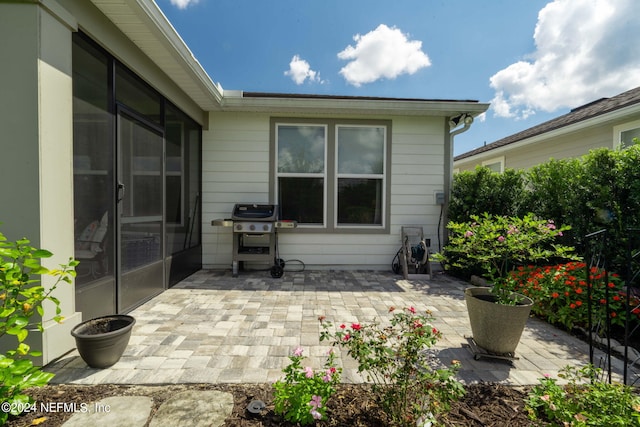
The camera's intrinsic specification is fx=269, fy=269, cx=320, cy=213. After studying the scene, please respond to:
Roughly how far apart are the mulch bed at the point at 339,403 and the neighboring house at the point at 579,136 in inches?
146

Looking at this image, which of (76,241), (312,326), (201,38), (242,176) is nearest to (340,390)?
(312,326)

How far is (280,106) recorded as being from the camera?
175 inches

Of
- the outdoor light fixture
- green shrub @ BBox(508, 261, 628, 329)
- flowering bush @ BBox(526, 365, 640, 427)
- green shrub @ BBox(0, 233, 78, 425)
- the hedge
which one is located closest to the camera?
flowering bush @ BBox(526, 365, 640, 427)

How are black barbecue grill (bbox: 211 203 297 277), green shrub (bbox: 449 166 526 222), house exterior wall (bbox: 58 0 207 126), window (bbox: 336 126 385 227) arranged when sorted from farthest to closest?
window (bbox: 336 126 385 227)
black barbecue grill (bbox: 211 203 297 277)
green shrub (bbox: 449 166 526 222)
house exterior wall (bbox: 58 0 207 126)

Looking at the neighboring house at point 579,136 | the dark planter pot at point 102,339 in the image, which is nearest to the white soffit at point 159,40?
the dark planter pot at point 102,339

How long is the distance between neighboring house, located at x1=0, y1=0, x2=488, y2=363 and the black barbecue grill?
1.29ft

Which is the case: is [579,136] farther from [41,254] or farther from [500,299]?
[41,254]

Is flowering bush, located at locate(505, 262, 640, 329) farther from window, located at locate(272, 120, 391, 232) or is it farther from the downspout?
window, located at locate(272, 120, 391, 232)

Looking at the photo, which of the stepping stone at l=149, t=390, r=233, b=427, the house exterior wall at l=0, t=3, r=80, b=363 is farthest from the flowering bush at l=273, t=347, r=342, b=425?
the house exterior wall at l=0, t=3, r=80, b=363

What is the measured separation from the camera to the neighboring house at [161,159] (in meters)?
1.87

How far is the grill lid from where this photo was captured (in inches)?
172

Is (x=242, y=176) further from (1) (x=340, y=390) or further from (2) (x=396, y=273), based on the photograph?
(1) (x=340, y=390)

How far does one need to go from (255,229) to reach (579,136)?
7.15 m

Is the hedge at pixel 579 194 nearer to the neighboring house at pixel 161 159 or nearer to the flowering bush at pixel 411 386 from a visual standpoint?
the neighboring house at pixel 161 159
